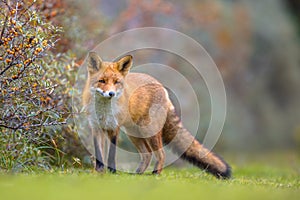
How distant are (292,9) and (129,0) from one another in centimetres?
1336

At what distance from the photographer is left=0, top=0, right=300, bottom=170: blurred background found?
765 inches

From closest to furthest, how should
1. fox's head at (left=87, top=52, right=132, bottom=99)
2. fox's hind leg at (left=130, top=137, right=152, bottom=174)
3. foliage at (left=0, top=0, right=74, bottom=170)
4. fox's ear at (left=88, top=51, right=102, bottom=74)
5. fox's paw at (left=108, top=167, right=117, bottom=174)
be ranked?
foliage at (left=0, top=0, right=74, bottom=170), fox's paw at (left=108, top=167, right=117, bottom=174), fox's head at (left=87, top=52, right=132, bottom=99), fox's ear at (left=88, top=51, right=102, bottom=74), fox's hind leg at (left=130, top=137, right=152, bottom=174)

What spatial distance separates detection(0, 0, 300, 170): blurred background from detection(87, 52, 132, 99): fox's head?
24.3 feet

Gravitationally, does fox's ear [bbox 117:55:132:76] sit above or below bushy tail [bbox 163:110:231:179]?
above

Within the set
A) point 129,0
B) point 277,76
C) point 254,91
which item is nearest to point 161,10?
point 129,0

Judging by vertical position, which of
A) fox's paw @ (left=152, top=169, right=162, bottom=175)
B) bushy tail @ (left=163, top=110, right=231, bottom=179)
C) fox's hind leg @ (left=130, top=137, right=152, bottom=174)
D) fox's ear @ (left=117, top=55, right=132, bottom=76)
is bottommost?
fox's paw @ (left=152, top=169, right=162, bottom=175)

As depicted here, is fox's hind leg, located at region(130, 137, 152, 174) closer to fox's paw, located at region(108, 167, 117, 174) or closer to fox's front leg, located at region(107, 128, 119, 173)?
fox's front leg, located at region(107, 128, 119, 173)

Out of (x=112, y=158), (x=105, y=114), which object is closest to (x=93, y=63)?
(x=105, y=114)

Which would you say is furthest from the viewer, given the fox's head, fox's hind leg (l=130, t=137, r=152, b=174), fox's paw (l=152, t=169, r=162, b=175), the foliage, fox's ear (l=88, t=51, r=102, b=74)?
fox's hind leg (l=130, t=137, r=152, b=174)

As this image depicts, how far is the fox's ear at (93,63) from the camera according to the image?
8998mm

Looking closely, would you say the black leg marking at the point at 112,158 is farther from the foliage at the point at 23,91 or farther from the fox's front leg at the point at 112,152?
the foliage at the point at 23,91

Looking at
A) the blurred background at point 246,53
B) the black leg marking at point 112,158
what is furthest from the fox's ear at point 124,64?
the blurred background at point 246,53

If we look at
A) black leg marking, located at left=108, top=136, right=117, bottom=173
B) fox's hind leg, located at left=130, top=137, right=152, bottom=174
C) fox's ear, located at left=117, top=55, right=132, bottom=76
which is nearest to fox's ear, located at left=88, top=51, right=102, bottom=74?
fox's ear, located at left=117, top=55, right=132, bottom=76

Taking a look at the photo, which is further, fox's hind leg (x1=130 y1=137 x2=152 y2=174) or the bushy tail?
fox's hind leg (x1=130 y1=137 x2=152 y2=174)
